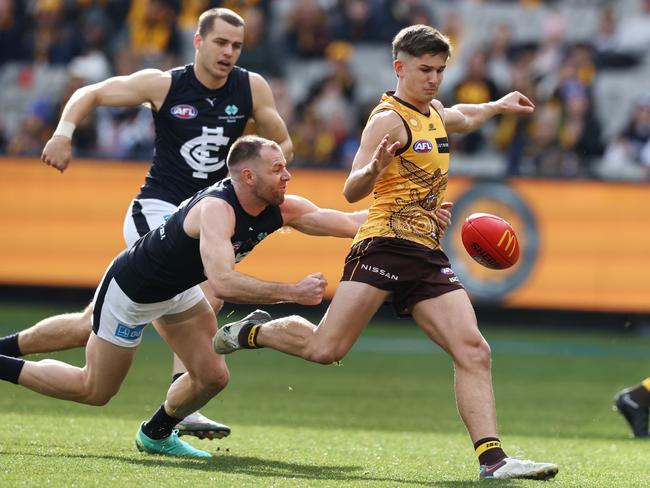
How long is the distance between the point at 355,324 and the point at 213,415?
10.4 feet

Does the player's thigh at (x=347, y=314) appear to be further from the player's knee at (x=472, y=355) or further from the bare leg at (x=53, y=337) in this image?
the bare leg at (x=53, y=337)

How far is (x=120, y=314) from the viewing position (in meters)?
7.61

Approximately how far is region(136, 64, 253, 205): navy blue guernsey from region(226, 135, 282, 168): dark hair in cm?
164

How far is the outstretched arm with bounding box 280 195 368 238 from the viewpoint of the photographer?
7.67 meters

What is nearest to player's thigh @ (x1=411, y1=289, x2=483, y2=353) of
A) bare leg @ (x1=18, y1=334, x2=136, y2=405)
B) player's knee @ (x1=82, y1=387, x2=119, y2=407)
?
bare leg @ (x1=18, y1=334, x2=136, y2=405)

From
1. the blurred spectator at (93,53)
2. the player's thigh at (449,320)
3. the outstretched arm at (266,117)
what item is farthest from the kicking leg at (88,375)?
the blurred spectator at (93,53)

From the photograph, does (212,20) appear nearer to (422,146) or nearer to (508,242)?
(422,146)

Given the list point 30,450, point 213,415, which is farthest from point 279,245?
point 30,450

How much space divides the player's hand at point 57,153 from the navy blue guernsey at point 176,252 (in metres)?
0.86

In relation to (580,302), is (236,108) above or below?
above

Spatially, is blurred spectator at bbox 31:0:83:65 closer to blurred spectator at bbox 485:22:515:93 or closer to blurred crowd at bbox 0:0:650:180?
blurred crowd at bbox 0:0:650:180

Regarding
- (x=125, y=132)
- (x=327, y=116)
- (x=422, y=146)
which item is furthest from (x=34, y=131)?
(x=422, y=146)

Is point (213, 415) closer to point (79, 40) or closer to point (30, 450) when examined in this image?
point (30, 450)

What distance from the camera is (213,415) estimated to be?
10133 mm
